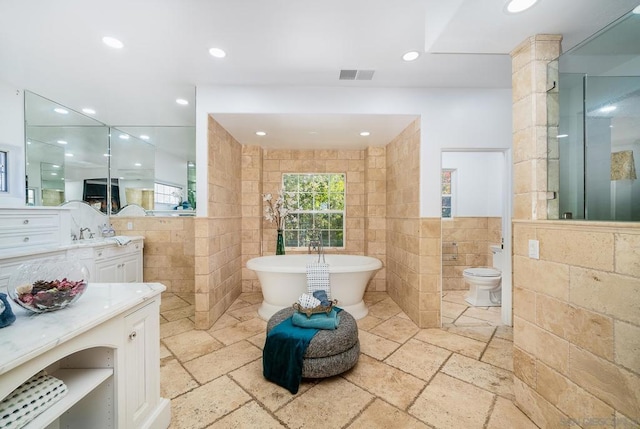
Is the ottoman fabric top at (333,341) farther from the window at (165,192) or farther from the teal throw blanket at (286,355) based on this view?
the window at (165,192)

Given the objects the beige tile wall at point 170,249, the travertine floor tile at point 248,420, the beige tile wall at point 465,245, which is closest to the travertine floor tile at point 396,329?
the travertine floor tile at point 248,420

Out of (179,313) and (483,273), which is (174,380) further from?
(483,273)

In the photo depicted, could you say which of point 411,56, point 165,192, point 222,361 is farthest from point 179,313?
point 411,56

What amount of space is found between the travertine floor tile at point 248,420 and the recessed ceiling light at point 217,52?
108 inches

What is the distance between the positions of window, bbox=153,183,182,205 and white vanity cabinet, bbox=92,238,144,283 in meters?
0.68

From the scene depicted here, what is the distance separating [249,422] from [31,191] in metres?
3.66

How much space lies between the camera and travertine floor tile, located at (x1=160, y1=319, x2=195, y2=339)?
2684mm

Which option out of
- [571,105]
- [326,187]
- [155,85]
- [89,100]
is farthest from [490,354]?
[89,100]

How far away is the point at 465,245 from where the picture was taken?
165 inches

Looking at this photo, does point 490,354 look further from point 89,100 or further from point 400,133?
point 89,100

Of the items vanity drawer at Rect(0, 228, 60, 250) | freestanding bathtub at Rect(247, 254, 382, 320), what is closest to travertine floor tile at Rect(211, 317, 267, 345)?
freestanding bathtub at Rect(247, 254, 382, 320)

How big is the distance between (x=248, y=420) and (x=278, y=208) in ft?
9.87

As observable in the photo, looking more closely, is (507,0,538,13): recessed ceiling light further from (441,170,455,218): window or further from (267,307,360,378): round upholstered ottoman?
(441,170,455,218): window

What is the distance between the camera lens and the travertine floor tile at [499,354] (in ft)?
7.07
